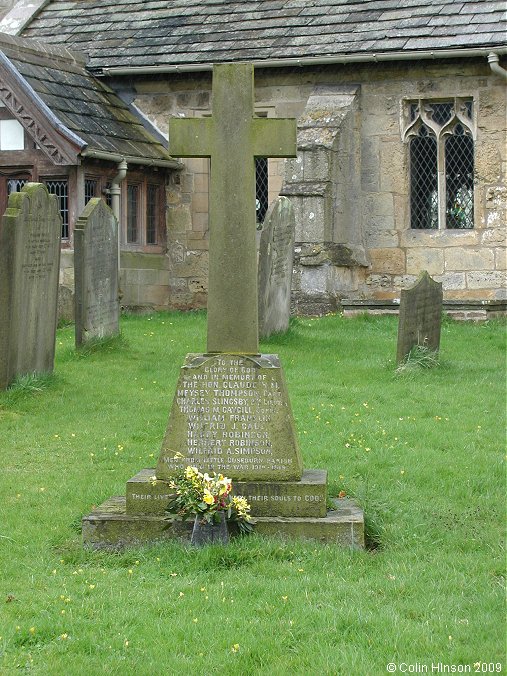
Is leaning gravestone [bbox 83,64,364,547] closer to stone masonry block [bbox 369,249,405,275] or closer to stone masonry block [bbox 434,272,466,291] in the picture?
stone masonry block [bbox 434,272,466,291]

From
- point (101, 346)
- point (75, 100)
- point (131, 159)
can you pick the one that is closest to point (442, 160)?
point (131, 159)

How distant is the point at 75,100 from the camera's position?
19922 mm

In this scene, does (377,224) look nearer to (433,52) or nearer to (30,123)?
(433,52)

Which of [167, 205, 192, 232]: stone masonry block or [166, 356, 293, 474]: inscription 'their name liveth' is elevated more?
[167, 205, 192, 232]: stone masonry block

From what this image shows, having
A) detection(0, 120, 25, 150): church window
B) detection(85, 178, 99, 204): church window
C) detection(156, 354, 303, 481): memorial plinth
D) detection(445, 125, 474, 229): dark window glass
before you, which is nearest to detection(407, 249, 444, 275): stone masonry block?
detection(445, 125, 474, 229): dark window glass

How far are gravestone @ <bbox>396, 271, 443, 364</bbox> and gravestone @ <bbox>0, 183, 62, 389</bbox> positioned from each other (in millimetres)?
3531

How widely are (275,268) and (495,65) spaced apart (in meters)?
6.02

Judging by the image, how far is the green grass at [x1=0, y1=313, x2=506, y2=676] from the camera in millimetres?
5094

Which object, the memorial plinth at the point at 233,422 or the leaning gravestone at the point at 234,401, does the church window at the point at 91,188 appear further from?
the memorial plinth at the point at 233,422

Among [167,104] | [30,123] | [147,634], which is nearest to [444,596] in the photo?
[147,634]

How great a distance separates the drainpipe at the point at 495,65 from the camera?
18355 millimetres

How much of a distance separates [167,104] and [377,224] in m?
4.53

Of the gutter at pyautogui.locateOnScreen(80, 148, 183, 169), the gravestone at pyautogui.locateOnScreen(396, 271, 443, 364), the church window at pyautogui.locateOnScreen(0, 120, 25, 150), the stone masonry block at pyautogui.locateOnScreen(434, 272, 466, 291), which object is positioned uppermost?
the church window at pyautogui.locateOnScreen(0, 120, 25, 150)

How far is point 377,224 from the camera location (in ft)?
66.0
